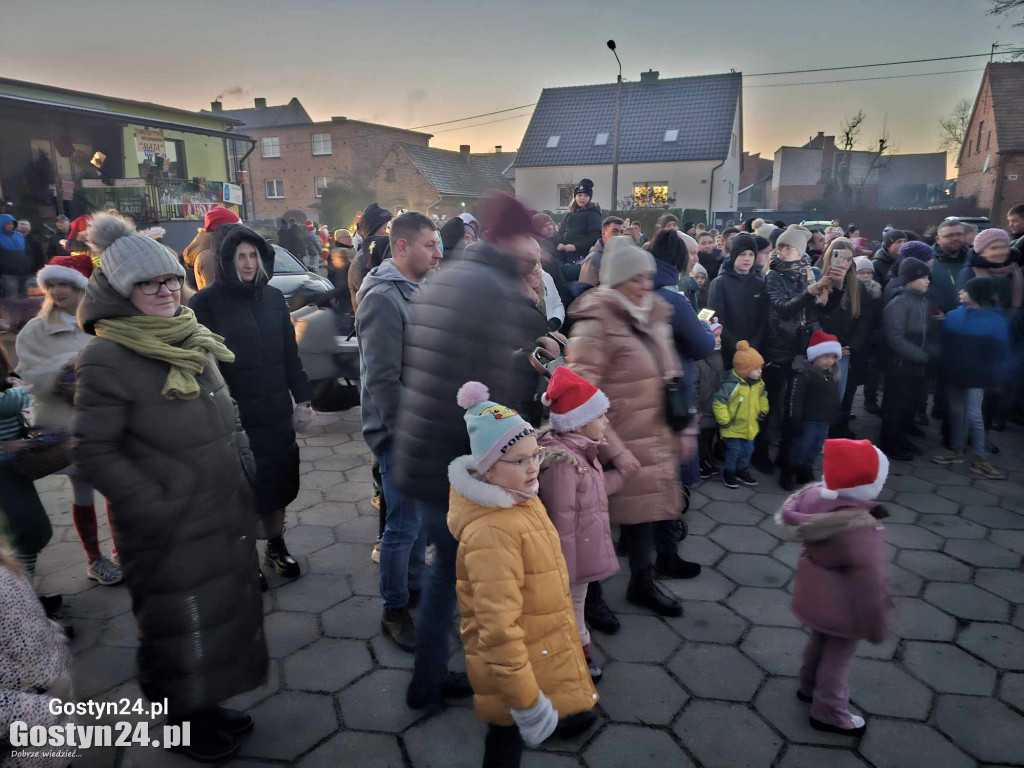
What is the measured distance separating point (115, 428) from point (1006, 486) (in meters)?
6.19

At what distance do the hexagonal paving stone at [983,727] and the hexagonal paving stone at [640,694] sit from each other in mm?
1077

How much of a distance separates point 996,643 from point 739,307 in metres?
2.90

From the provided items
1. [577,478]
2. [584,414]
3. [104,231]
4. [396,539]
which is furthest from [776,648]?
[104,231]

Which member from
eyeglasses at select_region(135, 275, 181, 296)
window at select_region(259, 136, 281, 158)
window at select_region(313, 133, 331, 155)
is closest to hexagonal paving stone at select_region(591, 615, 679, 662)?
eyeglasses at select_region(135, 275, 181, 296)

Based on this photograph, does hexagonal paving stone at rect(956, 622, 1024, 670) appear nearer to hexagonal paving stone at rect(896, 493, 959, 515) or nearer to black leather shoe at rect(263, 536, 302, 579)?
hexagonal paving stone at rect(896, 493, 959, 515)

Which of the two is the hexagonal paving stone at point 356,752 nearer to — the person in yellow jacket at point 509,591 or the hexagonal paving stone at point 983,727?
the person in yellow jacket at point 509,591

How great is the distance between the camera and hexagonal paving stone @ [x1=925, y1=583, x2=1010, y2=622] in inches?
135

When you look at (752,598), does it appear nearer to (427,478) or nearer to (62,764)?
(427,478)

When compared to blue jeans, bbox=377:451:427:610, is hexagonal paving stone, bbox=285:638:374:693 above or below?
below

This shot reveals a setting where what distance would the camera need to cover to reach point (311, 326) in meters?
6.51

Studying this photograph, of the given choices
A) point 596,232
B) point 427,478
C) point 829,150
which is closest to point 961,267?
point 596,232

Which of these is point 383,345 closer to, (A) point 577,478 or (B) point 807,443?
(A) point 577,478

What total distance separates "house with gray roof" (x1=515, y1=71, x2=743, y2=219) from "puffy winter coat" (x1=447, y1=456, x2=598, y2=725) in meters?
32.3

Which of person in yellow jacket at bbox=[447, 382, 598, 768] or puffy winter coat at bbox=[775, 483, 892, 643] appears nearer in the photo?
person in yellow jacket at bbox=[447, 382, 598, 768]
